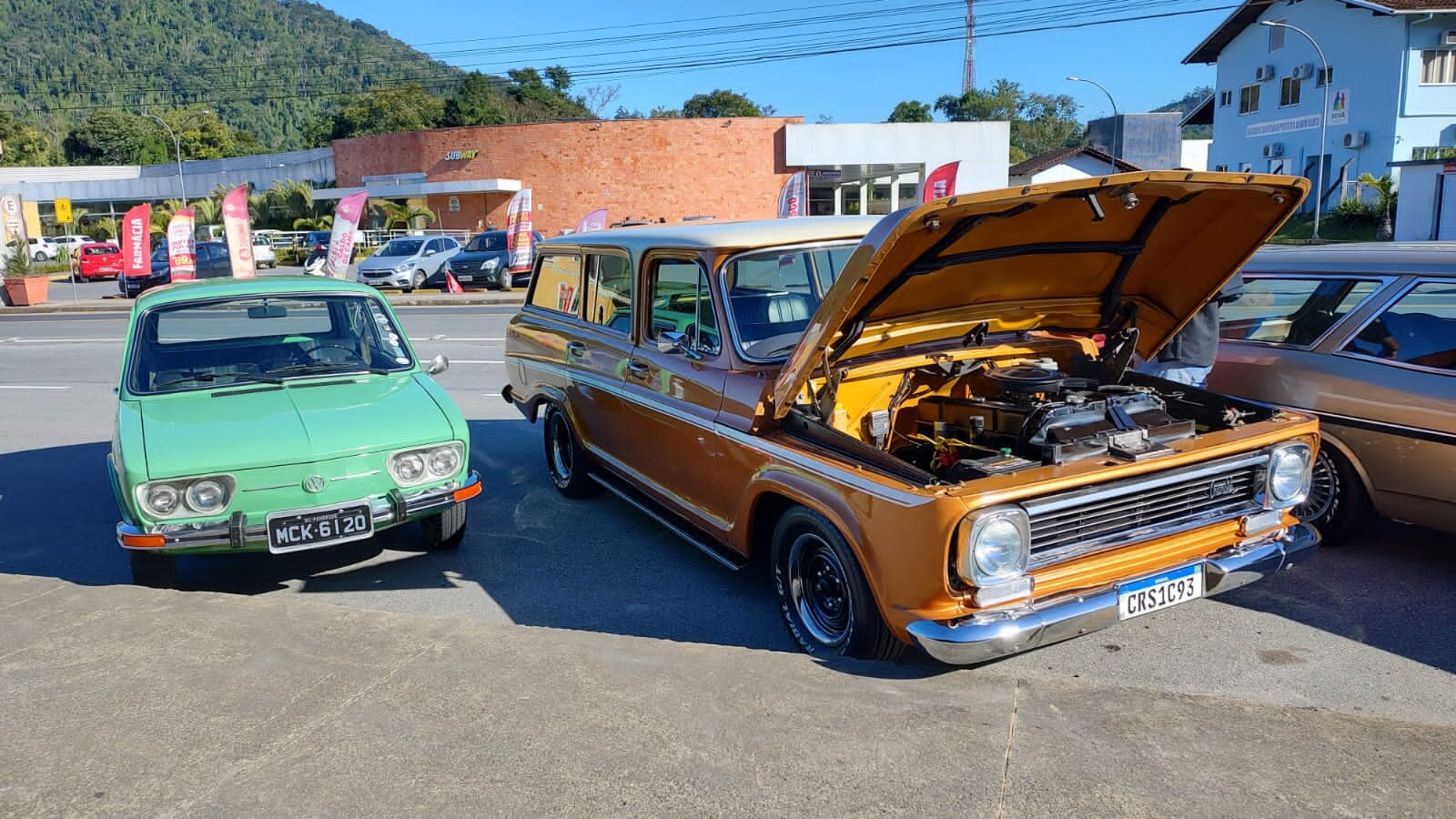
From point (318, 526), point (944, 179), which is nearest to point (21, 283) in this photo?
point (944, 179)

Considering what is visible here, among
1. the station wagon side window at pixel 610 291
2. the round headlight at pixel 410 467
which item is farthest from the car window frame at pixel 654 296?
the round headlight at pixel 410 467

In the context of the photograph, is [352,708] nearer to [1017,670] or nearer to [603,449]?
[1017,670]

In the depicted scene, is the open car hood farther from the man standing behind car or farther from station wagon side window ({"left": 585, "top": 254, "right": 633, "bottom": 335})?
station wagon side window ({"left": 585, "top": 254, "right": 633, "bottom": 335})

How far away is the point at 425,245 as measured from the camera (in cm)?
2952

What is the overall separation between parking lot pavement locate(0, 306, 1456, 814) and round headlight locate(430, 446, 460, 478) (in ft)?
2.14

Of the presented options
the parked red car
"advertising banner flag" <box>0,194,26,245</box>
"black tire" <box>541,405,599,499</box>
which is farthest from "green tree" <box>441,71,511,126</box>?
"black tire" <box>541,405,599,499</box>

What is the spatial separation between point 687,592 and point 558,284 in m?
2.83

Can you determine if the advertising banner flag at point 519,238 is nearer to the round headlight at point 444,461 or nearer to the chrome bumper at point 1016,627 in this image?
the round headlight at point 444,461

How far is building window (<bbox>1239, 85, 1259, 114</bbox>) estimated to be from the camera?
44.5 m

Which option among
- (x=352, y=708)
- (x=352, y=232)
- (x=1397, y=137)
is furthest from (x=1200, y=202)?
(x=1397, y=137)

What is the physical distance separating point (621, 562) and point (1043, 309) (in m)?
2.74

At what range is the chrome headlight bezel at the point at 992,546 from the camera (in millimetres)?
3428

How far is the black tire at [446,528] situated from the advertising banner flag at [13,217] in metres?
31.1

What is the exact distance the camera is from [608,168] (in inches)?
1640
